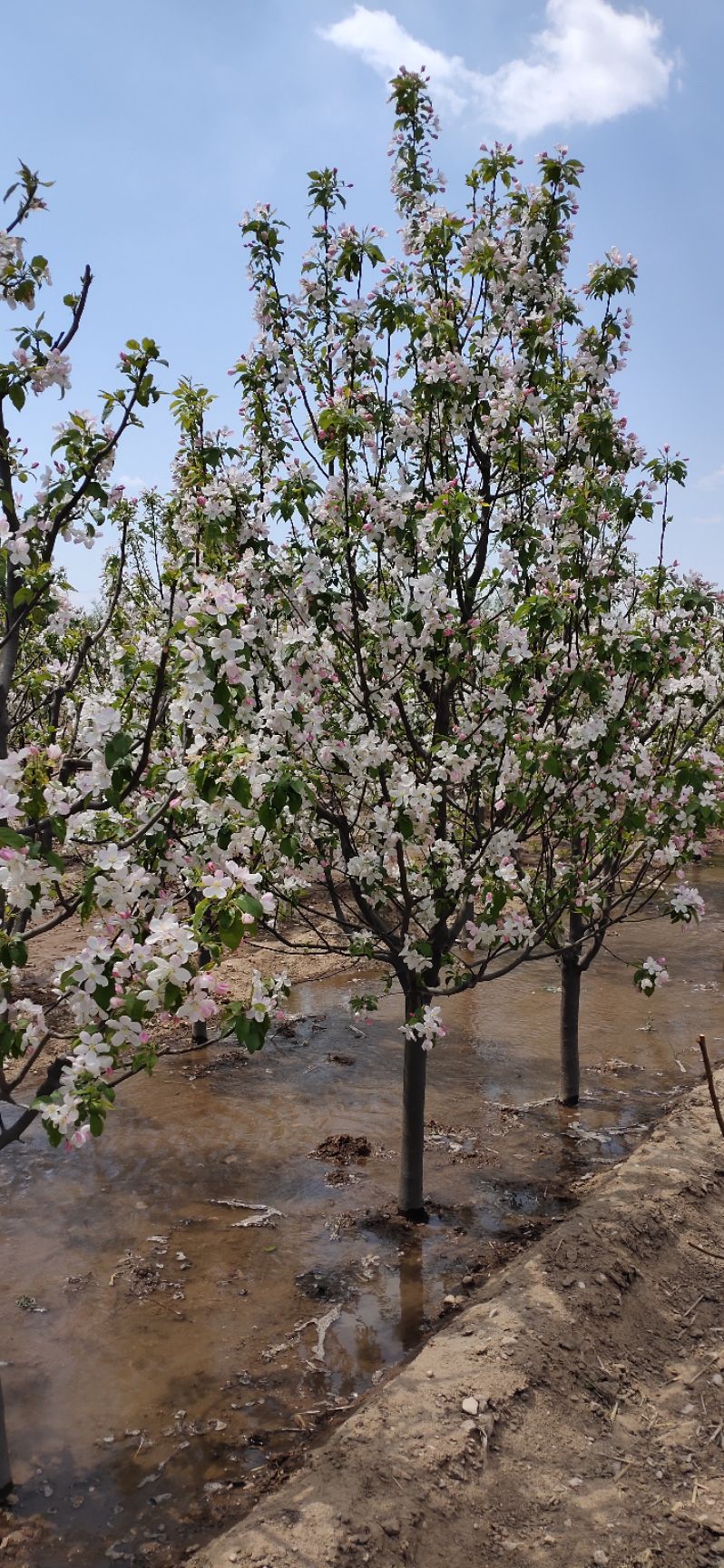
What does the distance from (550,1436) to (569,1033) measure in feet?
15.9

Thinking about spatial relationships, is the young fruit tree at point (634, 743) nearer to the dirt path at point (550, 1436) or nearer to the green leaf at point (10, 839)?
the dirt path at point (550, 1436)

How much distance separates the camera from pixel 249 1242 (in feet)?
24.2

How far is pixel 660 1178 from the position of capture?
7.39 metres

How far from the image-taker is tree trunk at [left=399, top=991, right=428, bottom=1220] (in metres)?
7.27

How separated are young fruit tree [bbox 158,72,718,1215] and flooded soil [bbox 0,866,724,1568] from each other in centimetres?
169

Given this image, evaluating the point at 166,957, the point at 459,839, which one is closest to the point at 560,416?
the point at 459,839

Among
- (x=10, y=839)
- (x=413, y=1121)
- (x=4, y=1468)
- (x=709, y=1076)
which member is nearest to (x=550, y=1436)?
(x=709, y=1076)

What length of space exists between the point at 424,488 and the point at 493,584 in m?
0.82

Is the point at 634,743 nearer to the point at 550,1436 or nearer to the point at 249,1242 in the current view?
the point at 550,1436

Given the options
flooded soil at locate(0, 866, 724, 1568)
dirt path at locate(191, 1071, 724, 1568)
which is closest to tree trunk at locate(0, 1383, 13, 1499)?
flooded soil at locate(0, 866, 724, 1568)

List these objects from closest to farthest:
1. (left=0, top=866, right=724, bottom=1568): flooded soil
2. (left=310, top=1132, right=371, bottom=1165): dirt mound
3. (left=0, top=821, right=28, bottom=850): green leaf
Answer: (left=0, top=821, right=28, bottom=850): green leaf < (left=0, top=866, right=724, bottom=1568): flooded soil < (left=310, top=1132, right=371, bottom=1165): dirt mound

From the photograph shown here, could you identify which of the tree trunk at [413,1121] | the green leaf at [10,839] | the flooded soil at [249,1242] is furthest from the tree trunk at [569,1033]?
the green leaf at [10,839]

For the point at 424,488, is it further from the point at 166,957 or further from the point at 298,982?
the point at 298,982

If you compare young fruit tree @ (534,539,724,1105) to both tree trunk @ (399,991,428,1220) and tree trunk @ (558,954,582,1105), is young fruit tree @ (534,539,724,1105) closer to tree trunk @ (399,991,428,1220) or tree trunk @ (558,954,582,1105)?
tree trunk @ (399,991,428,1220)
